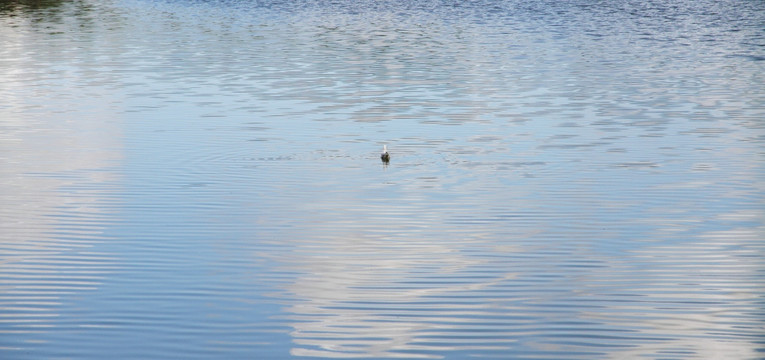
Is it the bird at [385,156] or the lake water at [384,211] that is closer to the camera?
the lake water at [384,211]

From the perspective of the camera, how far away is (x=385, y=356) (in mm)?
11633

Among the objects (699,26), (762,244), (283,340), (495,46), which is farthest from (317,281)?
(699,26)

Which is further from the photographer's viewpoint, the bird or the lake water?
the bird

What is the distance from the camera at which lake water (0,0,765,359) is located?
12.5 metres

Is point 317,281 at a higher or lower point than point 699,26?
higher

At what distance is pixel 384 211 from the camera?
18.3 metres

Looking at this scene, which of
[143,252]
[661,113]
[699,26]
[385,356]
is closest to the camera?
[385,356]

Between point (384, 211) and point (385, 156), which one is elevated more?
point (384, 211)

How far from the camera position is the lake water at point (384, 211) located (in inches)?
492

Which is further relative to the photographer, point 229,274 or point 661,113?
point 661,113

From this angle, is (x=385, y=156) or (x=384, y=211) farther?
(x=385, y=156)

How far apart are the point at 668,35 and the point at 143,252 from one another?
44342 millimetres

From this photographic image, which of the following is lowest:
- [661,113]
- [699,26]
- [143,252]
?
[699,26]

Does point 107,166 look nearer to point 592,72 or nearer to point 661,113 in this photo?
point 661,113
